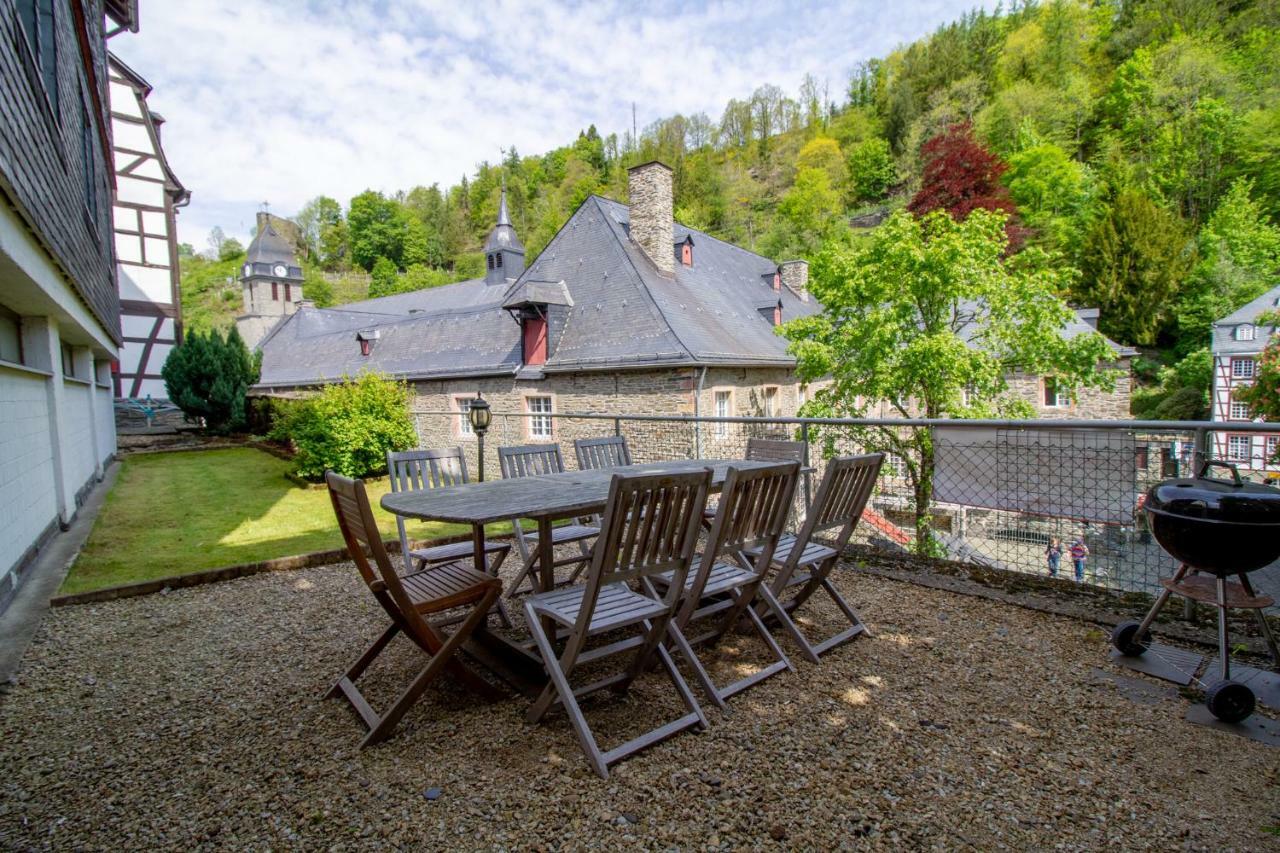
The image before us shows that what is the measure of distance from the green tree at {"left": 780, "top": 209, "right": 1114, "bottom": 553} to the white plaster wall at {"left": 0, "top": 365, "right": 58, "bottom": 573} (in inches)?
473

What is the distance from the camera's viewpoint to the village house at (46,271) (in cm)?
362

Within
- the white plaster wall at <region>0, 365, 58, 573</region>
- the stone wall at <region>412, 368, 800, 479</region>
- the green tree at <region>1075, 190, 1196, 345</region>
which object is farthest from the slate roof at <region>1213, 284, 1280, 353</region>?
the white plaster wall at <region>0, 365, 58, 573</region>

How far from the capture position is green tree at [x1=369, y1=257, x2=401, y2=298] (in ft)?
200

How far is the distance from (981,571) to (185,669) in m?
4.84

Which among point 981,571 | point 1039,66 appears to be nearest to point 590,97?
point 1039,66

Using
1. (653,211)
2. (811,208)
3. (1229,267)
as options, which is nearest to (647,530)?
(653,211)

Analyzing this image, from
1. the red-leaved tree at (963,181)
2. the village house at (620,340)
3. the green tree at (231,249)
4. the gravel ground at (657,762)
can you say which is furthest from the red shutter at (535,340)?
the green tree at (231,249)

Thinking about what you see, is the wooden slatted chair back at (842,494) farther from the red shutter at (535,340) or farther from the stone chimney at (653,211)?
the stone chimney at (653,211)

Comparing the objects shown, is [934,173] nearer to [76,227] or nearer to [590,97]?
[590,97]

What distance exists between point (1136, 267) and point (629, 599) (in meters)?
32.9

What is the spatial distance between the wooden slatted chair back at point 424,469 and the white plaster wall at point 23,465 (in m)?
2.48

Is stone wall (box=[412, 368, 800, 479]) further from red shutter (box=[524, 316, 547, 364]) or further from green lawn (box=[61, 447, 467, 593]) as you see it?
green lawn (box=[61, 447, 467, 593])

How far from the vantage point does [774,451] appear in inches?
178

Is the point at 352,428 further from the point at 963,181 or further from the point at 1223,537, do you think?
the point at 963,181
